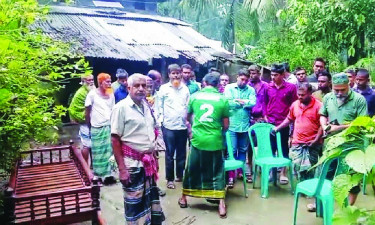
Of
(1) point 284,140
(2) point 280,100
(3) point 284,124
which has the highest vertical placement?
(2) point 280,100

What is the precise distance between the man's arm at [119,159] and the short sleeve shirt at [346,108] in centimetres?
244

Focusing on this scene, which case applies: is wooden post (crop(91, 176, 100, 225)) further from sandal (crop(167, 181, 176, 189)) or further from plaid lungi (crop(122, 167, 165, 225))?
sandal (crop(167, 181, 176, 189))

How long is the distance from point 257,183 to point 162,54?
6.49 meters

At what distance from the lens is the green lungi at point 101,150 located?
562cm

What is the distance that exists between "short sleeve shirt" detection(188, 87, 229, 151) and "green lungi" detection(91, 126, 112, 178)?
1682mm

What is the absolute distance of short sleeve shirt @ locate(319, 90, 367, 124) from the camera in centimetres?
421

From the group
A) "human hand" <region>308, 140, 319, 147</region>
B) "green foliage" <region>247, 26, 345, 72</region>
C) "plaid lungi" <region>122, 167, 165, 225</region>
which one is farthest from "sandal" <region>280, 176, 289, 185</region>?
"green foliage" <region>247, 26, 345, 72</region>

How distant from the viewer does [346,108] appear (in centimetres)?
427

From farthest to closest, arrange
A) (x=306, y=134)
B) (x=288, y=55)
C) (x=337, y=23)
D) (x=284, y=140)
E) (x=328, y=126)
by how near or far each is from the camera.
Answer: (x=288, y=55), (x=337, y=23), (x=284, y=140), (x=306, y=134), (x=328, y=126)

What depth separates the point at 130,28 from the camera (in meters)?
13.4

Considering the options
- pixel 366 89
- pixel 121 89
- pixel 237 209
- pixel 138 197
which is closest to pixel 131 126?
pixel 138 197

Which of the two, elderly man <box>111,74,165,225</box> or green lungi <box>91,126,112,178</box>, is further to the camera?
green lungi <box>91,126,112,178</box>

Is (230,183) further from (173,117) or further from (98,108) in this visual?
(98,108)

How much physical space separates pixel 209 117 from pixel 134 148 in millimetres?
1202
